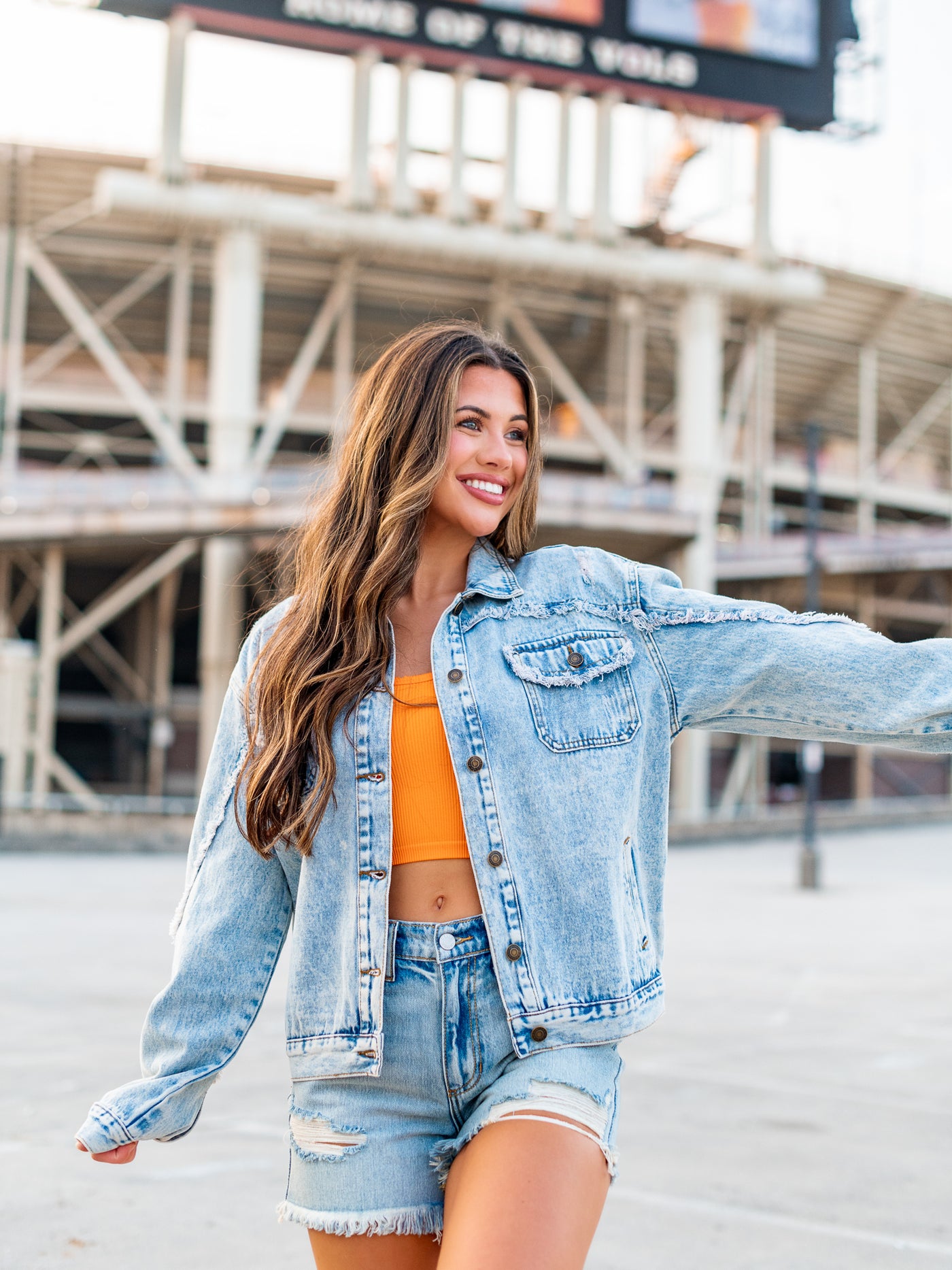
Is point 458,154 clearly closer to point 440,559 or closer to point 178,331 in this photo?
point 178,331

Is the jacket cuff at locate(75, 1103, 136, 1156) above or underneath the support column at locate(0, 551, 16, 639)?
underneath

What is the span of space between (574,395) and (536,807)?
37636 mm

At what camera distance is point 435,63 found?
112 ft

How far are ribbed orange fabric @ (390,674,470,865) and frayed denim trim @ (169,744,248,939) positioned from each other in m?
0.34

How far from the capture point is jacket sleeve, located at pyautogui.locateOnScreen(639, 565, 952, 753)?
7.30 feet

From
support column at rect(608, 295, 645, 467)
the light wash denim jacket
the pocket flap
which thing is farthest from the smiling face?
support column at rect(608, 295, 645, 467)

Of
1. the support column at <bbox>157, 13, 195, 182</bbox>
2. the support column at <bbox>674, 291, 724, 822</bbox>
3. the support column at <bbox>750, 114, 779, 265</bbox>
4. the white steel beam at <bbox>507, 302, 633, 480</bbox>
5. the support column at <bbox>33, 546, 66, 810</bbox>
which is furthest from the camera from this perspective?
the white steel beam at <bbox>507, 302, 633, 480</bbox>

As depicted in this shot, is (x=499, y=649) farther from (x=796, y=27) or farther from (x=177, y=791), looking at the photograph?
(x=177, y=791)

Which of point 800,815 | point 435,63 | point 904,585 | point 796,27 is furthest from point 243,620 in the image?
Result: point 904,585

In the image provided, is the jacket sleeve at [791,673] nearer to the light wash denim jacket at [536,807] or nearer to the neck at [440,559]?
the light wash denim jacket at [536,807]

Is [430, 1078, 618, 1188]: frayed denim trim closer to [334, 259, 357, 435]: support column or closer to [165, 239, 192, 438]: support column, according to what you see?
[334, 259, 357, 435]: support column

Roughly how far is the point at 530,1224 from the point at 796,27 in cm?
3884

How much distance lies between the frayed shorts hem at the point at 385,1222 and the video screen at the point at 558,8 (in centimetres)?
3515

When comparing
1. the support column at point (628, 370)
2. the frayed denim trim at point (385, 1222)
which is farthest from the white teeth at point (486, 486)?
the support column at point (628, 370)
